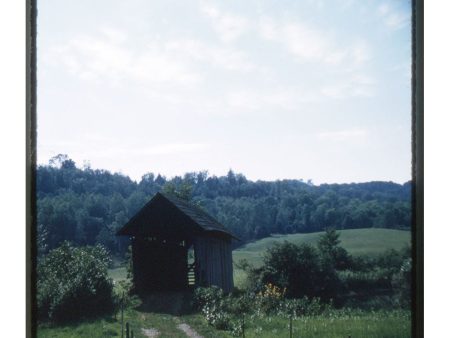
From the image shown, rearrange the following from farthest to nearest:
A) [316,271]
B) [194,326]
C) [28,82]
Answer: [316,271] < [194,326] < [28,82]

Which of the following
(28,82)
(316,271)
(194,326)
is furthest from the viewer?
(316,271)

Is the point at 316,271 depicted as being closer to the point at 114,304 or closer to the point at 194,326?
the point at 194,326

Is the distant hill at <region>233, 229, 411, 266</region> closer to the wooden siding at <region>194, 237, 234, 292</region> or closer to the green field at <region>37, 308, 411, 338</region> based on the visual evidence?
the wooden siding at <region>194, 237, 234, 292</region>

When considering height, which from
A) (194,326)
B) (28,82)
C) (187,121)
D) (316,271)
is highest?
(28,82)

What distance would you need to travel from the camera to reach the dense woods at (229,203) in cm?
491

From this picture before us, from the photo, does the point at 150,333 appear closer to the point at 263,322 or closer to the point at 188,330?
the point at 188,330

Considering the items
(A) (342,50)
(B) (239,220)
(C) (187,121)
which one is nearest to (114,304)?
(B) (239,220)

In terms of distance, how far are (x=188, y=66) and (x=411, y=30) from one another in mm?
2688

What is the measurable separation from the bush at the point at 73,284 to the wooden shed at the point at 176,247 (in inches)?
15.5

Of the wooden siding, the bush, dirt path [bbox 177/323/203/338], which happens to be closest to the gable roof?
the wooden siding

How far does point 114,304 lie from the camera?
5.02m

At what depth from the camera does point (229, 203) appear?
17.1 ft

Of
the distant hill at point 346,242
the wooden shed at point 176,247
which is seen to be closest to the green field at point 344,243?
the distant hill at point 346,242

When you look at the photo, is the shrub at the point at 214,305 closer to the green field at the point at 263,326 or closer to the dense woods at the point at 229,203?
the green field at the point at 263,326
